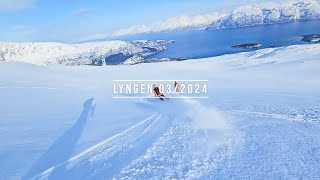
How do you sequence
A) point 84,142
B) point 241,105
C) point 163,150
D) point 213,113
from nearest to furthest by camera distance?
1. point 163,150
2. point 84,142
3. point 213,113
4. point 241,105

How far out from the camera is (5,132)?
45.4 ft

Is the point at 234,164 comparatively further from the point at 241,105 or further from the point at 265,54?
the point at 265,54

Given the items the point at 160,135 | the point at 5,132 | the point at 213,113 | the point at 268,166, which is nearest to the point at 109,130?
the point at 160,135

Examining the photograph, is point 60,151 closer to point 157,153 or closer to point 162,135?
point 157,153

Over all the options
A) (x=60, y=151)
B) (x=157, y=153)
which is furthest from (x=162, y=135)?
(x=60, y=151)

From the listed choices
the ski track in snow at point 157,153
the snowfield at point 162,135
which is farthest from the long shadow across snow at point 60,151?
the ski track in snow at point 157,153

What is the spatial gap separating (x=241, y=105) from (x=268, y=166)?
8697 millimetres

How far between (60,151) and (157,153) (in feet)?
11.5

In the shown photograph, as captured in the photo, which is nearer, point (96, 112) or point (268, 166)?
point (268, 166)

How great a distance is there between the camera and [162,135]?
13.2 metres

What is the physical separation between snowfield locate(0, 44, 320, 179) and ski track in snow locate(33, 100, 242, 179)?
0.10 feet

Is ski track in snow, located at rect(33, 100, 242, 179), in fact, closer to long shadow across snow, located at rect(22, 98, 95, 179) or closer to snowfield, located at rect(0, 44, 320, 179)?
snowfield, located at rect(0, 44, 320, 179)

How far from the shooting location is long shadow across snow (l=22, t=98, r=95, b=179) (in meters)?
10.1

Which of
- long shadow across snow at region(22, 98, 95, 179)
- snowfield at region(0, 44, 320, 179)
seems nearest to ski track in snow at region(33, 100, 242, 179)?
snowfield at region(0, 44, 320, 179)
